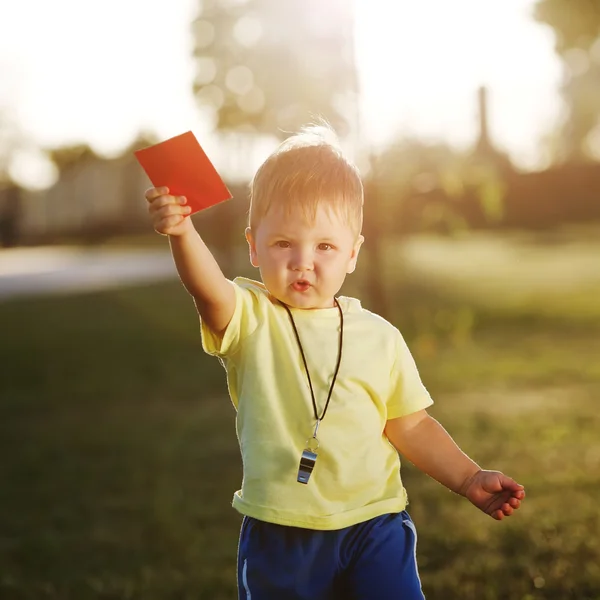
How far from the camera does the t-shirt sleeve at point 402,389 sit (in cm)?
246

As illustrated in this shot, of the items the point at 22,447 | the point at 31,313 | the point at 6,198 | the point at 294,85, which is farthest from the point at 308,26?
the point at 6,198

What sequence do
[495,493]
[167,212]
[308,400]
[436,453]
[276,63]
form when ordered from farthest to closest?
[276,63], [436,453], [495,493], [308,400], [167,212]

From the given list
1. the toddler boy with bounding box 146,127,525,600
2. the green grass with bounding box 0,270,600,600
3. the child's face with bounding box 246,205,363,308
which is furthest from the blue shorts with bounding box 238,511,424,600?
the green grass with bounding box 0,270,600,600

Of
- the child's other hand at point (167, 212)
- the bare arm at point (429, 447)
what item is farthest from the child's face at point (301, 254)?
the bare arm at point (429, 447)

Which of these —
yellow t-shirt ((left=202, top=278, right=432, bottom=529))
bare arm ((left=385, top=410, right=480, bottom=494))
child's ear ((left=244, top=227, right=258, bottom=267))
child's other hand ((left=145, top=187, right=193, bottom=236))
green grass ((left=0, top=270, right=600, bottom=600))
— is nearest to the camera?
child's other hand ((left=145, top=187, right=193, bottom=236))

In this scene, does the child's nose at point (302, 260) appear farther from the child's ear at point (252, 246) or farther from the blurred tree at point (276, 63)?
the blurred tree at point (276, 63)

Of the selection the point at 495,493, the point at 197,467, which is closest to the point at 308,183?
the point at 495,493

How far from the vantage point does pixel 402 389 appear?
2.47 metres

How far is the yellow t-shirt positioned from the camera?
2.28m

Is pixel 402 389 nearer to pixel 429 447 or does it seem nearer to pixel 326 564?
pixel 429 447

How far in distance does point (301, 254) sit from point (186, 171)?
1.08 ft

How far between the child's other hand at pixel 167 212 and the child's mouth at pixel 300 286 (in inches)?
11.9

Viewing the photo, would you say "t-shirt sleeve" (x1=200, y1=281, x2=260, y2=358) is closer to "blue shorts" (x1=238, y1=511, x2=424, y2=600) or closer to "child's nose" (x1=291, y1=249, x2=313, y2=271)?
"child's nose" (x1=291, y1=249, x2=313, y2=271)

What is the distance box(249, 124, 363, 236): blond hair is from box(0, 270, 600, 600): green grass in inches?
85.9
